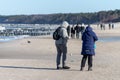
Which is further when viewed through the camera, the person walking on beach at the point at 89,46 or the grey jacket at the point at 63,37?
the grey jacket at the point at 63,37

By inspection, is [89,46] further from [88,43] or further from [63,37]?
[63,37]

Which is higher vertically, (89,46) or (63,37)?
(63,37)

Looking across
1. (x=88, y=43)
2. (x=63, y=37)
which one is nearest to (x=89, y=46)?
(x=88, y=43)

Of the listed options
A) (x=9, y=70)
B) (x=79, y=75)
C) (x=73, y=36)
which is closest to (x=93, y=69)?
(x=79, y=75)

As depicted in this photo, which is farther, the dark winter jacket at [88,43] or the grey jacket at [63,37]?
the grey jacket at [63,37]

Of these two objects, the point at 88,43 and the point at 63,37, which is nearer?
the point at 88,43

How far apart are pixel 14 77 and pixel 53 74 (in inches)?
57.0

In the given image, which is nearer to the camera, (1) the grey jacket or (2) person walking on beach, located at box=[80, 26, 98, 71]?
(2) person walking on beach, located at box=[80, 26, 98, 71]

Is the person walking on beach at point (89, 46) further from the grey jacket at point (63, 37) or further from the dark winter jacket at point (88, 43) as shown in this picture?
the grey jacket at point (63, 37)

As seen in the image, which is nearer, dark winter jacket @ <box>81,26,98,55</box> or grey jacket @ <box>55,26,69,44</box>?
dark winter jacket @ <box>81,26,98,55</box>

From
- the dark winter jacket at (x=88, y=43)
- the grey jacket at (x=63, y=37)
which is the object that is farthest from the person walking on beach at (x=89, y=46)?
the grey jacket at (x=63, y=37)

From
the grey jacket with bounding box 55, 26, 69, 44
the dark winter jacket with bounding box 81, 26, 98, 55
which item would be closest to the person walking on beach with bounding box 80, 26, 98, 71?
the dark winter jacket with bounding box 81, 26, 98, 55

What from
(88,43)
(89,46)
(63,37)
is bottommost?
(89,46)

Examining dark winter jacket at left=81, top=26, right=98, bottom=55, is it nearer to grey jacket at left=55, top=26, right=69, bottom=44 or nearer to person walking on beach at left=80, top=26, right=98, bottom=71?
person walking on beach at left=80, top=26, right=98, bottom=71
